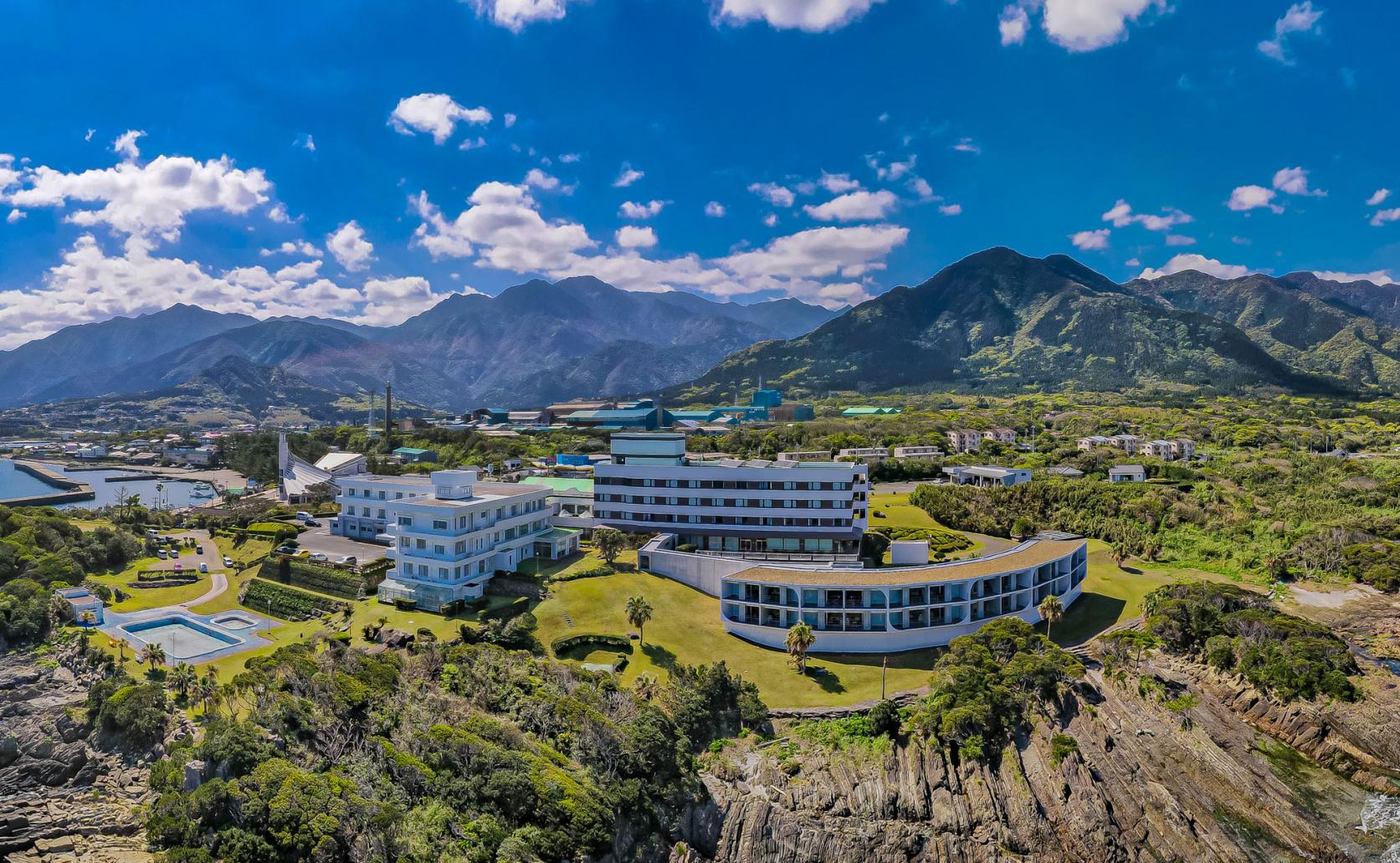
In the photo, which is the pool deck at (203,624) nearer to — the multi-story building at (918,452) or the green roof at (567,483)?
the green roof at (567,483)

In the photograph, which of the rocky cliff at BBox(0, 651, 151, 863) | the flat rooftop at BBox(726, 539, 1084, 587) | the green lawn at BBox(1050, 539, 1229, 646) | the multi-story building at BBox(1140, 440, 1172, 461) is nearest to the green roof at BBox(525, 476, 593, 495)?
the flat rooftop at BBox(726, 539, 1084, 587)

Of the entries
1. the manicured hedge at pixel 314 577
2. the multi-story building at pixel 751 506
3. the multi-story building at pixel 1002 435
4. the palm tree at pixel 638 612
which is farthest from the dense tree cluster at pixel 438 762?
the multi-story building at pixel 1002 435

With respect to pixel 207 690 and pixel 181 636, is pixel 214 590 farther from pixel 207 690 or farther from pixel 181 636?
pixel 207 690

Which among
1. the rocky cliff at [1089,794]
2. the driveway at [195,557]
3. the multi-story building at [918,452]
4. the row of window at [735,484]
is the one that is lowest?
the rocky cliff at [1089,794]

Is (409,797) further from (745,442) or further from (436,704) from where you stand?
(745,442)

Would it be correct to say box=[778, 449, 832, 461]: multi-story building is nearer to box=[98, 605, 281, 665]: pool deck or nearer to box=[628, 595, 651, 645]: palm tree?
box=[628, 595, 651, 645]: palm tree

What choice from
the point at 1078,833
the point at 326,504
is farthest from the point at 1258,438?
the point at 326,504
